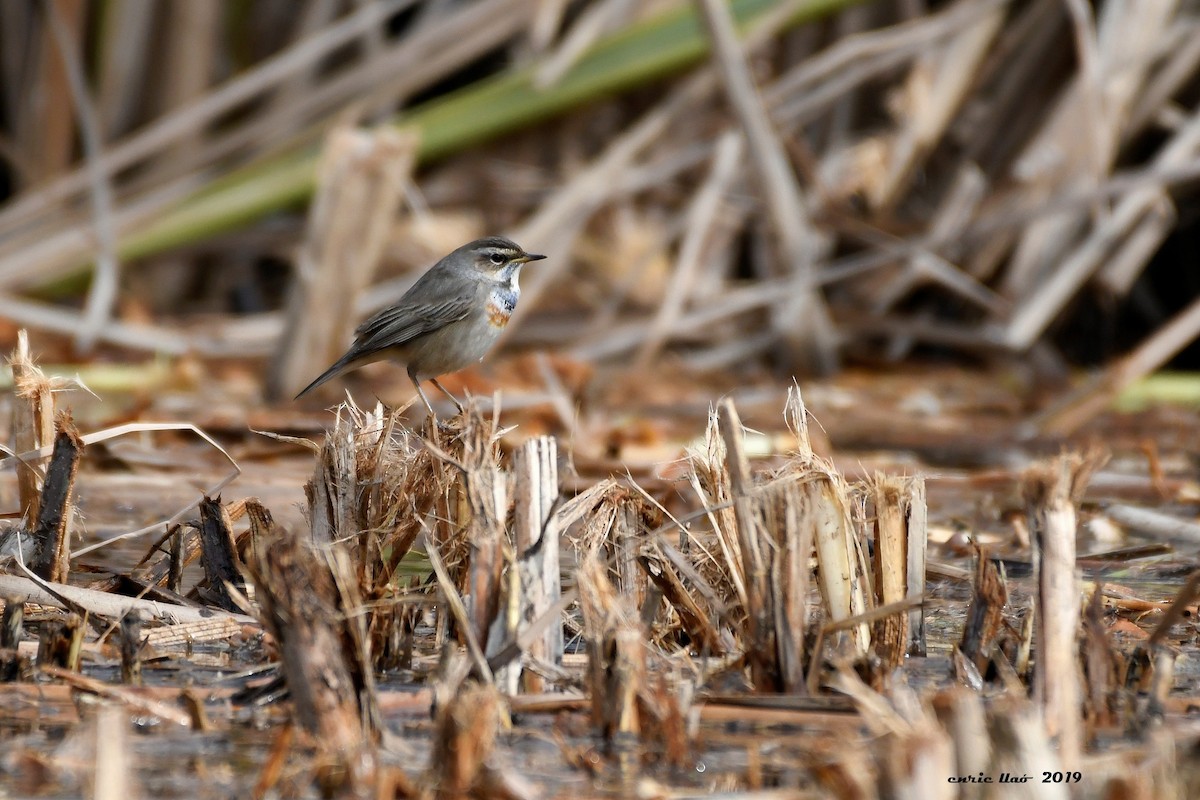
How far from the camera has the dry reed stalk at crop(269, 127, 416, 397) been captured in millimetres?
7410

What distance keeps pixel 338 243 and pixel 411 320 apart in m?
1.53

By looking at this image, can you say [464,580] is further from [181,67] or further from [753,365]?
[181,67]

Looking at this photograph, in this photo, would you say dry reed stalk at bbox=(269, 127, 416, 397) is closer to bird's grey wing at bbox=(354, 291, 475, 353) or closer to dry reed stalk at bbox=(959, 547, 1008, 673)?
bird's grey wing at bbox=(354, 291, 475, 353)

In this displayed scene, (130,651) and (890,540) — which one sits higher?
(890,540)

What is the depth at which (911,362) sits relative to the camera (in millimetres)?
9570

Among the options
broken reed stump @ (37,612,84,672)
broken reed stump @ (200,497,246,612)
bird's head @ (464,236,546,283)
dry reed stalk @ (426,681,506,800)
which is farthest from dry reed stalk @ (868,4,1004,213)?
dry reed stalk @ (426,681,506,800)

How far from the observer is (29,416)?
152 inches

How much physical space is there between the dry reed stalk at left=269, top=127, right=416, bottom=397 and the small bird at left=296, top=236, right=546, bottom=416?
Answer: 120cm

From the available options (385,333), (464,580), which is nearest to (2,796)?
(464,580)

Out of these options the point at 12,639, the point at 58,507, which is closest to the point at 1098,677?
the point at 12,639

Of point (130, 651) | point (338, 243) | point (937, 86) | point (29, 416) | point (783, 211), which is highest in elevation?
point (937, 86)

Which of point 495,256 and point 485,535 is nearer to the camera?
point 485,535

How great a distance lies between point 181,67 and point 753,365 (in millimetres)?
3946

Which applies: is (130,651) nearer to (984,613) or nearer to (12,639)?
(12,639)
